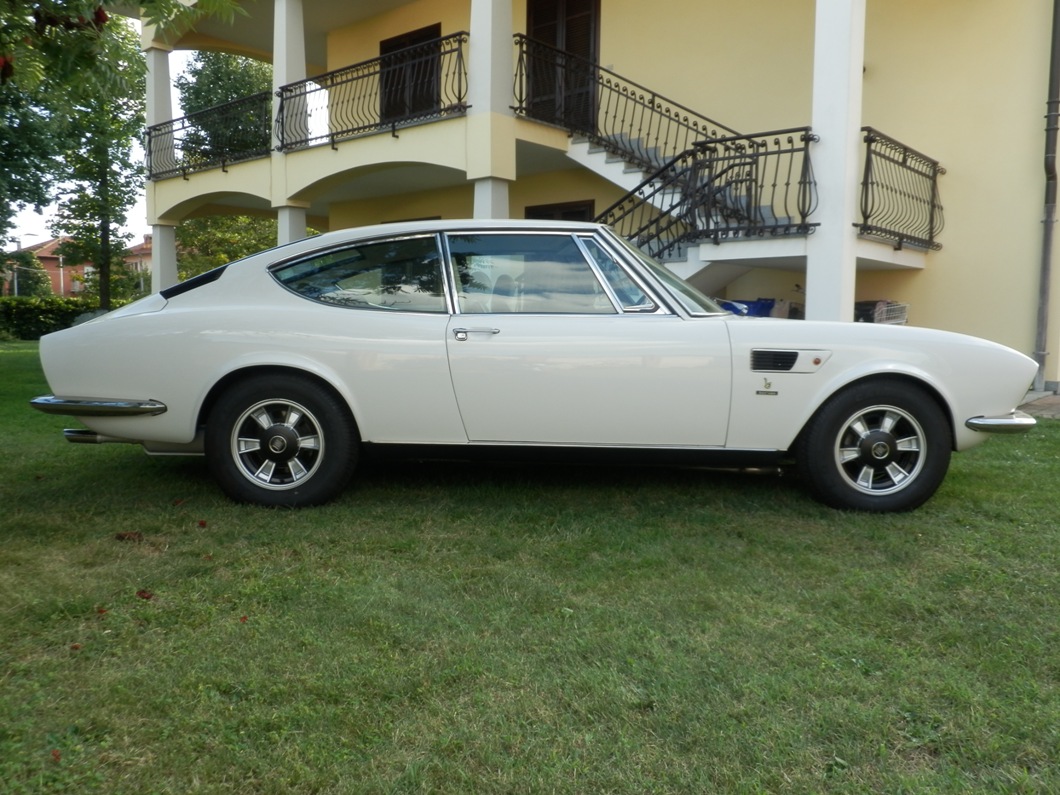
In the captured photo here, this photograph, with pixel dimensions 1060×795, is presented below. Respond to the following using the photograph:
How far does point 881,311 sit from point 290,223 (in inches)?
362

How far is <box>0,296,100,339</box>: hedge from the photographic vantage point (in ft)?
104

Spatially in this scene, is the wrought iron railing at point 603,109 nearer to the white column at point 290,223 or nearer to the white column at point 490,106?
the white column at point 490,106

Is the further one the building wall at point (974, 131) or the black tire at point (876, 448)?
the building wall at point (974, 131)

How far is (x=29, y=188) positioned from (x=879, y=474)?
13.9 m

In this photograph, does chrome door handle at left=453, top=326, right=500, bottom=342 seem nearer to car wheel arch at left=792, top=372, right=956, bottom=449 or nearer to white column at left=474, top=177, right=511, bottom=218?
car wheel arch at left=792, top=372, right=956, bottom=449

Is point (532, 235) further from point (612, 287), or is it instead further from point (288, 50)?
point (288, 50)

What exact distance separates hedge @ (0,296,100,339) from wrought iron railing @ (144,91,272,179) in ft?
53.5

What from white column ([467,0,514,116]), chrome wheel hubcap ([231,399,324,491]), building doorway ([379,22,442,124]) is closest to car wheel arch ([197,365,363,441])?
chrome wheel hubcap ([231,399,324,491])

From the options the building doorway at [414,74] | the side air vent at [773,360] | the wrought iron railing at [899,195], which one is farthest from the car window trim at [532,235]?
the building doorway at [414,74]

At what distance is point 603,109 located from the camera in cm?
1361

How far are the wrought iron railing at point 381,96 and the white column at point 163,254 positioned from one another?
430 centimetres

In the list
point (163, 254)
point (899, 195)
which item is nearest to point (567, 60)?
point (899, 195)

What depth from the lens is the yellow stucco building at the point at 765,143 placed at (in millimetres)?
9367

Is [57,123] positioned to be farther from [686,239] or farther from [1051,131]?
[1051,131]
